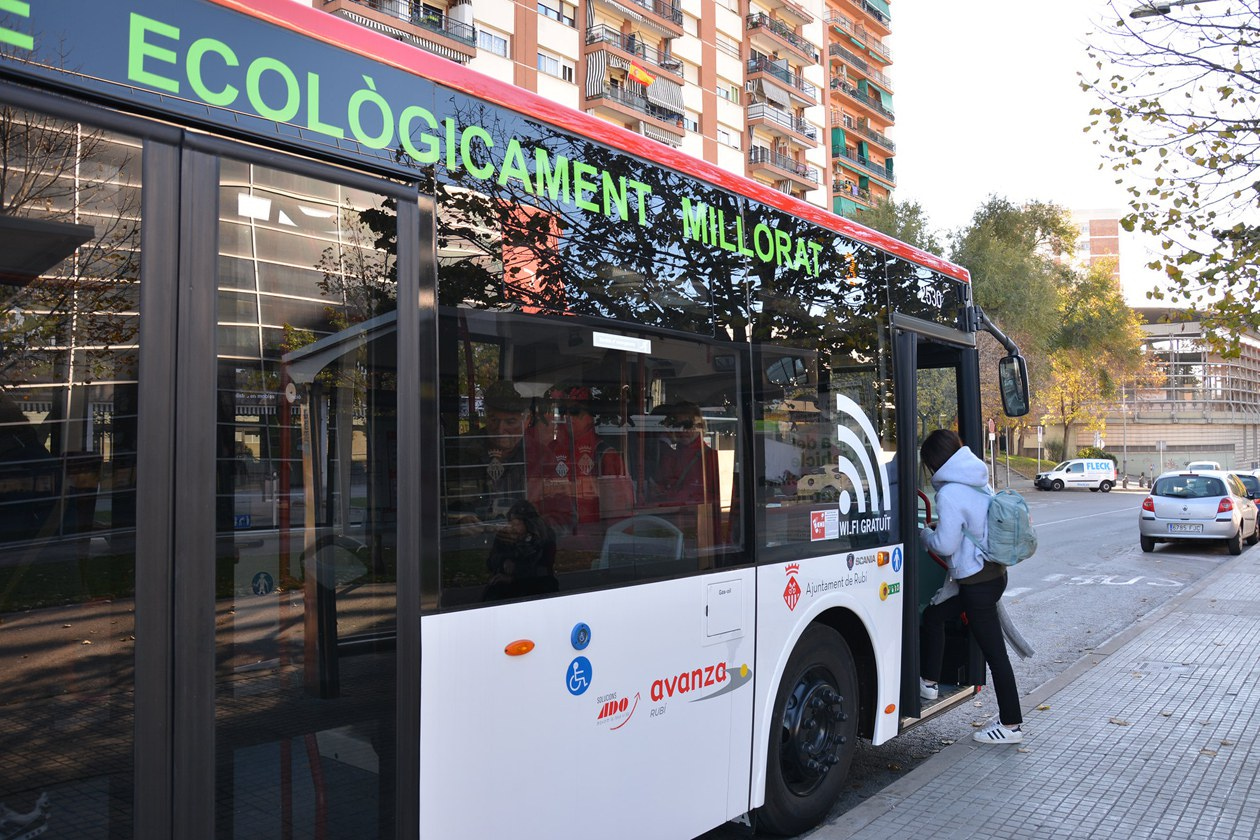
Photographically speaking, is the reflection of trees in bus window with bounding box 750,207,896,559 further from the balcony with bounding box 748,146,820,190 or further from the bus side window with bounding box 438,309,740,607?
the balcony with bounding box 748,146,820,190

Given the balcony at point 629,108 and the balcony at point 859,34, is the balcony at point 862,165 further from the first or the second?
the balcony at point 629,108

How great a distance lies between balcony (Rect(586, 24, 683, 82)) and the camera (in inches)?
1608

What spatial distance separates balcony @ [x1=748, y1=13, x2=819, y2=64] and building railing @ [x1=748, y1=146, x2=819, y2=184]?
6.06 m

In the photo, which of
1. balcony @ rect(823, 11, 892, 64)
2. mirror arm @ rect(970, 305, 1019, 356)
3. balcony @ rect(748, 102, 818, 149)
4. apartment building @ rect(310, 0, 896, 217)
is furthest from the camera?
balcony @ rect(823, 11, 892, 64)

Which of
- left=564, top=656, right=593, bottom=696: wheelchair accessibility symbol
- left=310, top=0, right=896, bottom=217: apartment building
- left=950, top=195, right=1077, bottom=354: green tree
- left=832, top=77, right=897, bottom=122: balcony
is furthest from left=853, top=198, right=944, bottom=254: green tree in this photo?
left=564, top=656, right=593, bottom=696: wheelchair accessibility symbol

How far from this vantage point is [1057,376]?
5825 centimetres

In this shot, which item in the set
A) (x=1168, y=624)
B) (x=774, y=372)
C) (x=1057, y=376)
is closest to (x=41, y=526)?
(x=774, y=372)

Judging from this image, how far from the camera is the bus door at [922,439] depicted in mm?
5371

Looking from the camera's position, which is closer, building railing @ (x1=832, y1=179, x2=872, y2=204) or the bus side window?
the bus side window

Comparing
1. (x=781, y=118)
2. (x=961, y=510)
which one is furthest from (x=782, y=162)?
(x=961, y=510)

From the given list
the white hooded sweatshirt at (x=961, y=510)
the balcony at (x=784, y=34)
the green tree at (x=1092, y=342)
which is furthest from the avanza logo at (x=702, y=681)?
the green tree at (x=1092, y=342)

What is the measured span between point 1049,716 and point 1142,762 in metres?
1.06

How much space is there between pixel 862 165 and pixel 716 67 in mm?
17997

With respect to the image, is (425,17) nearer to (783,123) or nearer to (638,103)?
(638,103)
